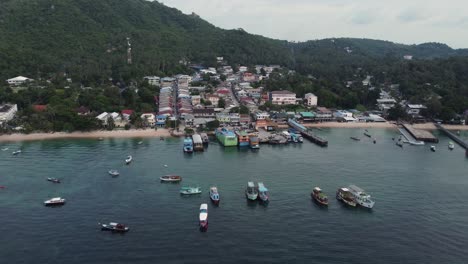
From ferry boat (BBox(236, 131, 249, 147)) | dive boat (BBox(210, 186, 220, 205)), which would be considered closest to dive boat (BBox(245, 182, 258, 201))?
dive boat (BBox(210, 186, 220, 205))

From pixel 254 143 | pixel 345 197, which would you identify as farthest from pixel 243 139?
pixel 345 197

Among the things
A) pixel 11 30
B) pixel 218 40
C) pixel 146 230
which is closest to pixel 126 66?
pixel 11 30

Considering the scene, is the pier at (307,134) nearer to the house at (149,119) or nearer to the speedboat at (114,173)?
the house at (149,119)

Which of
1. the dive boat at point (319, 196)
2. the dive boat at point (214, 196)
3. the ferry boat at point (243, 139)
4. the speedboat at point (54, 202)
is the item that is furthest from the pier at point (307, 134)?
the speedboat at point (54, 202)

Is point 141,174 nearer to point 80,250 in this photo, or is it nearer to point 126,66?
point 80,250

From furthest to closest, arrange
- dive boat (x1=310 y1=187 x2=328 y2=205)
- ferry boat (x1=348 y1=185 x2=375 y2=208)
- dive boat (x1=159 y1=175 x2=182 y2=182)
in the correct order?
dive boat (x1=159 y1=175 x2=182 y2=182), dive boat (x1=310 y1=187 x2=328 y2=205), ferry boat (x1=348 y1=185 x2=375 y2=208)

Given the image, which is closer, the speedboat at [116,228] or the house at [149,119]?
the speedboat at [116,228]

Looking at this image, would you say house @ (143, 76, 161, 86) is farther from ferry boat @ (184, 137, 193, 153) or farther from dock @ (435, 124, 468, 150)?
dock @ (435, 124, 468, 150)
